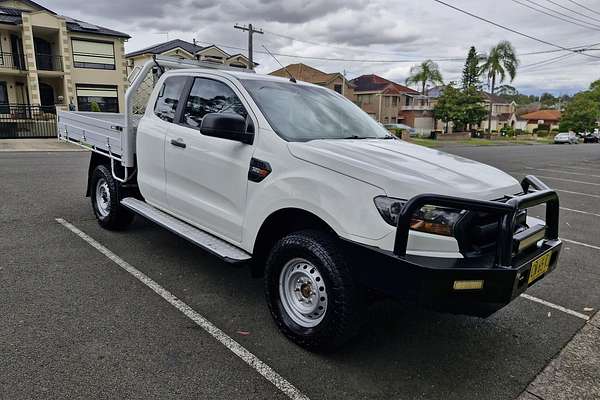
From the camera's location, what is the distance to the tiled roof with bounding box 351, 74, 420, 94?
57.4 m

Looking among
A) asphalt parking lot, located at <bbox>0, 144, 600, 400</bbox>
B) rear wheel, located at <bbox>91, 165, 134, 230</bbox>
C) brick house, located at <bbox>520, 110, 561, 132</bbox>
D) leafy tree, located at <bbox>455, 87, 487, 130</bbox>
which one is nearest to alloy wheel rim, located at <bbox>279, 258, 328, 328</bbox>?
asphalt parking lot, located at <bbox>0, 144, 600, 400</bbox>

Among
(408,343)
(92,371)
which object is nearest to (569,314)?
(408,343)

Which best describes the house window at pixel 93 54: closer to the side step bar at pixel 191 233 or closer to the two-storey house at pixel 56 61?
the two-storey house at pixel 56 61

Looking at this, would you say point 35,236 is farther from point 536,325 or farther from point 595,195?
point 595,195

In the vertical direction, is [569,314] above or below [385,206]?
below

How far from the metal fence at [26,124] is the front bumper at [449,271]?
2304 centimetres

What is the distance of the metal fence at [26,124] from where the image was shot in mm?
20703

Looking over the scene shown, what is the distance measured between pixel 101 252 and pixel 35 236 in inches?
45.8

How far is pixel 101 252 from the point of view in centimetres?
490

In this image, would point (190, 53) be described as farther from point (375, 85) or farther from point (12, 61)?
point (375, 85)

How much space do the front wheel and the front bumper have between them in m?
0.19

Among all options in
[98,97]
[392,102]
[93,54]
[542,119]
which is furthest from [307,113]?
[542,119]

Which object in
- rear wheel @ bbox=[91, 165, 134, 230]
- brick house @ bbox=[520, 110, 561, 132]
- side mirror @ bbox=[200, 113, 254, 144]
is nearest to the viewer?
side mirror @ bbox=[200, 113, 254, 144]

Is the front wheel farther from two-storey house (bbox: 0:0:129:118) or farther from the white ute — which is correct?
two-storey house (bbox: 0:0:129:118)
